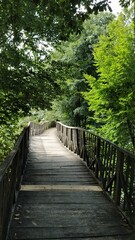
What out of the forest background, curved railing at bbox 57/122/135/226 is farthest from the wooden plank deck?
the forest background

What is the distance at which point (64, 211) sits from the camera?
12.8 feet

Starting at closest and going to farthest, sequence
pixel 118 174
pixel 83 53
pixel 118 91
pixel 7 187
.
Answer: pixel 7 187, pixel 118 174, pixel 118 91, pixel 83 53

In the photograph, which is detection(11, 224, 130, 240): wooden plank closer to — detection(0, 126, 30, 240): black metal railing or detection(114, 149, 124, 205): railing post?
detection(0, 126, 30, 240): black metal railing

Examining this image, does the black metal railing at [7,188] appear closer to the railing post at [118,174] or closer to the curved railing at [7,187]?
the curved railing at [7,187]

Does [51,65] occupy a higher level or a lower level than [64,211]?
higher

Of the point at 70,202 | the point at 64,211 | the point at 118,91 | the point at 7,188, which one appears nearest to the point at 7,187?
the point at 7,188

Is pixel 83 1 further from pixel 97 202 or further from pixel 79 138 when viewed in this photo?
pixel 79 138

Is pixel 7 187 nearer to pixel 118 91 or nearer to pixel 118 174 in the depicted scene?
pixel 118 174

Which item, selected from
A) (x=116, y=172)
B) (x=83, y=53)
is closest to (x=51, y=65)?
(x=116, y=172)

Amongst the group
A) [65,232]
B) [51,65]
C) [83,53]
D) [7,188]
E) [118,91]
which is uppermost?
[83,53]

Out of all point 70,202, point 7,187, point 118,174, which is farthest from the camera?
point 70,202

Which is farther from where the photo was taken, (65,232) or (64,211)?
(64,211)

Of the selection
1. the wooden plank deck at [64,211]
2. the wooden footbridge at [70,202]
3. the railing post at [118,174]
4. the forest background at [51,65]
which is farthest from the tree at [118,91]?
the railing post at [118,174]

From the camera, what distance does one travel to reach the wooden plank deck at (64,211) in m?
3.19
